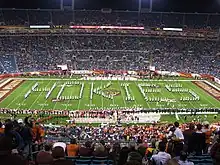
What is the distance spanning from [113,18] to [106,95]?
28740mm

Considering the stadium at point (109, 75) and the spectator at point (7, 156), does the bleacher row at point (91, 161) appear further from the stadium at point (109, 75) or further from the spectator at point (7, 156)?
the spectator at point (7, 156)

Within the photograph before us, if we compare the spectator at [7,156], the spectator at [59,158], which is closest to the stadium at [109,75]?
the spectator at [59,158]

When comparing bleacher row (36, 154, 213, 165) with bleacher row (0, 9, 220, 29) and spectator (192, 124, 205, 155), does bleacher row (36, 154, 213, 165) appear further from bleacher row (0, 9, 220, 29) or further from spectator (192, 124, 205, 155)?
bleacher row (0, 9, 220, 29)

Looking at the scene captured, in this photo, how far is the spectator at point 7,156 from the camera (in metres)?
4.03

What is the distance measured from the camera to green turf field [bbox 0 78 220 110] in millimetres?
32906

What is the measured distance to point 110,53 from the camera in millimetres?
56375

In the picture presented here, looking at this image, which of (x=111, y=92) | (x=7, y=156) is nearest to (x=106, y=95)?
(x=111, y=92)

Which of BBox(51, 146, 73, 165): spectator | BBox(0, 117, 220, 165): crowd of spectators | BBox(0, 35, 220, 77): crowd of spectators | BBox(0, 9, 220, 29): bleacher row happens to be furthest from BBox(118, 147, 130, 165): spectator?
BBox(0, 9, 220, 29): bleacher row

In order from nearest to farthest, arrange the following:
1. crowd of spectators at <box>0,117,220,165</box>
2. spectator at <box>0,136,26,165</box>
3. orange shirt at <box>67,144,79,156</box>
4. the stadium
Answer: spectator at <box>0,136,26,165</box>
crowd of spectators at <box>0,117,220,165</box>
orange shirt at <box>67,144,79,156</box>
the stadium

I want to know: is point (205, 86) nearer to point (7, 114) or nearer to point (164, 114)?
point (164, 114)

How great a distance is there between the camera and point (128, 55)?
2195 inches

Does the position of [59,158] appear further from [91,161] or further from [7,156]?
[91,161]

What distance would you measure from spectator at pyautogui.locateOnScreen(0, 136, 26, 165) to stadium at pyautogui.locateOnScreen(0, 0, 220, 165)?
9.42 feet

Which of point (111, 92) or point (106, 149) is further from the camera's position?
point (111, 92)
